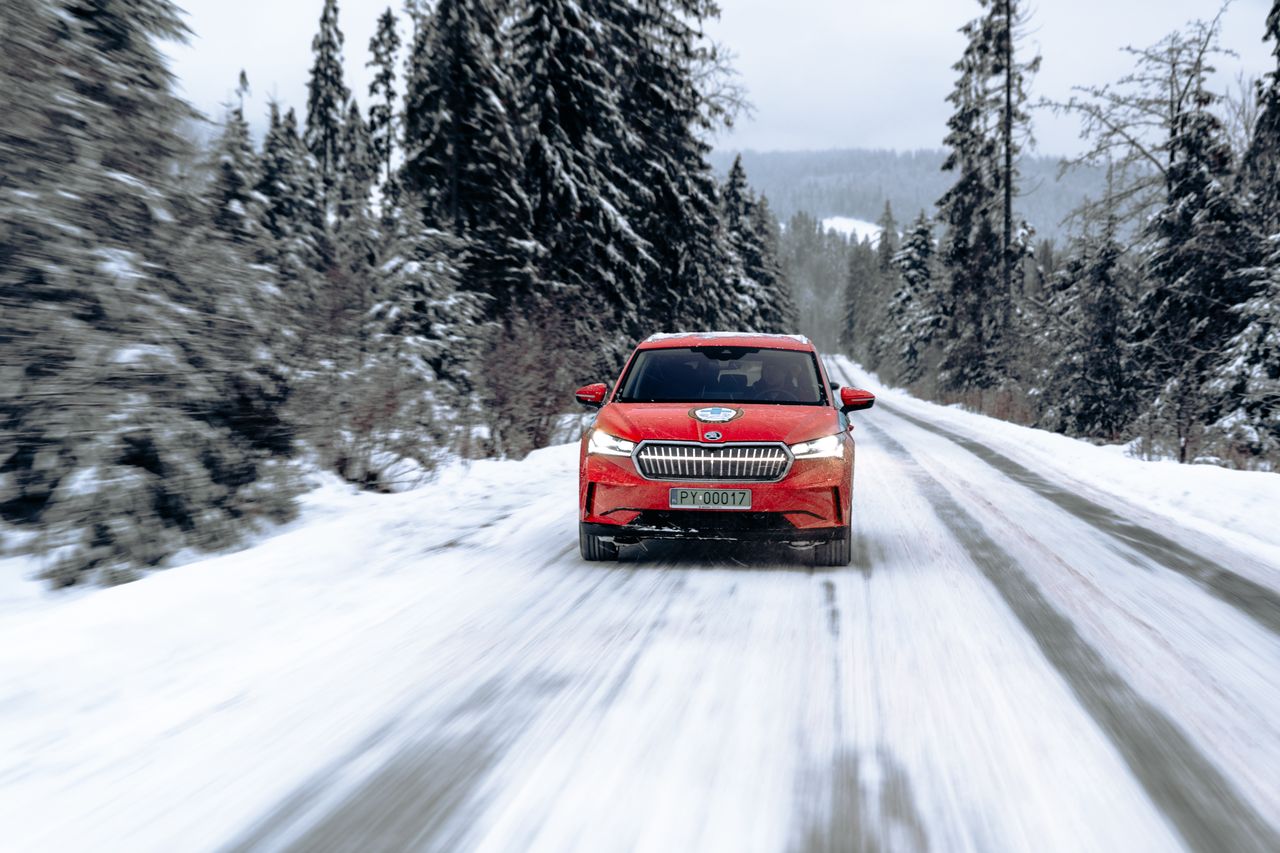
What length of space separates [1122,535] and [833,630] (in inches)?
177

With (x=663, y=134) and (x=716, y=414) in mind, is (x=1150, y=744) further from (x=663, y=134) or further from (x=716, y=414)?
(x=663, y=134)

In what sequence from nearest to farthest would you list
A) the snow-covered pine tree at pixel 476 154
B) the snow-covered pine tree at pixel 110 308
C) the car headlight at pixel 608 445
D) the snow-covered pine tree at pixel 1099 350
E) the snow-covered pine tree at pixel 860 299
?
the snow-covered pine tree at pixel 110 308
the car headlight at pixel 608 445
the snow-covered pine tree at pixel 476 154
the snow-covered pine tree at pixel 1099 350
the snow-covered pine tree at pixel 860 299

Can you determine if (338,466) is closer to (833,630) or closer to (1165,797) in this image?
(833,630)

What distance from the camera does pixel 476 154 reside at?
19.3m

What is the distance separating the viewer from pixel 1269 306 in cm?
1598

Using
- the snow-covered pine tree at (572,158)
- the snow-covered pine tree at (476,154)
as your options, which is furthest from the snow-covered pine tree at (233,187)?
the snow-covered pine tree at (572,158)

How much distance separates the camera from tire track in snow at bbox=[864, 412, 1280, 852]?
2752 mm

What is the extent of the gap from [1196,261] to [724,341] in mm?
17353

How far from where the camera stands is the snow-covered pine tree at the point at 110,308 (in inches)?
212

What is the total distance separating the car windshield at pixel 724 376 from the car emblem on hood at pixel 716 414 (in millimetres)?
357

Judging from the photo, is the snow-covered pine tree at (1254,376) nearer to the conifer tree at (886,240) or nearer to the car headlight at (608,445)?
the car headlight at (608,445)

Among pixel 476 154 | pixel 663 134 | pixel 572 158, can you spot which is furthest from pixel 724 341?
pixel 663 134

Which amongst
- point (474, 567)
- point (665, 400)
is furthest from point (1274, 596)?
point (474, 567)

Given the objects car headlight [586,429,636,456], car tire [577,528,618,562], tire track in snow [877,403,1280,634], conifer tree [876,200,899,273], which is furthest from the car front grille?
conifer tree [876,200,899,273]
